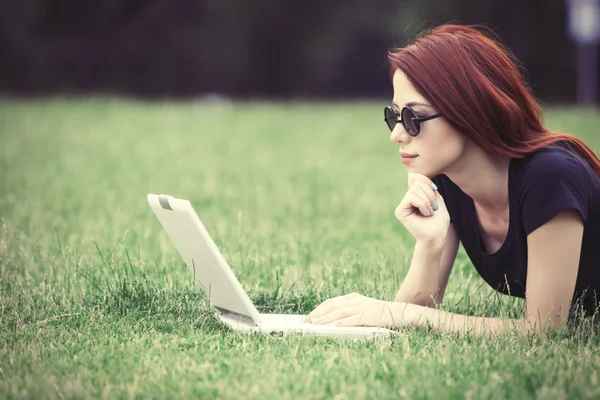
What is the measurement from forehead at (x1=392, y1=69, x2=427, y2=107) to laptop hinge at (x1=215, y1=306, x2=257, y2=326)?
3.57 ft

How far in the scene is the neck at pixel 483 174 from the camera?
149 inches

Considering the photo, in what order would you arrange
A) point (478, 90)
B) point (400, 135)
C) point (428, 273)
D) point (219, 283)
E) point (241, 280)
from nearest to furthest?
point (478, 90)
point (400, 135)
point (219, 283)
point (428, 273)
point (241, 280)

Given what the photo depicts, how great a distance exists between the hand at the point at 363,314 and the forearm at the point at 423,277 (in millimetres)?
253

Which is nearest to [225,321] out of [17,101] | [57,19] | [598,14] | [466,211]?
[466,211]

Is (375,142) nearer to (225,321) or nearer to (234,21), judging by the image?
(225,321)

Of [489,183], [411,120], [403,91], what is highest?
[403,91]

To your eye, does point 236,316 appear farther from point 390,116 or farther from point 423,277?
point 390,116

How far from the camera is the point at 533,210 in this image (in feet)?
11.6

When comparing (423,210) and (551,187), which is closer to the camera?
(551,187)

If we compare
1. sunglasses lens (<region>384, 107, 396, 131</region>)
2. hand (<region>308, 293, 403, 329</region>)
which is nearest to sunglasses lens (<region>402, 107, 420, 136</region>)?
sunglasses lens (<region>384, 107, 396, 131</region>)

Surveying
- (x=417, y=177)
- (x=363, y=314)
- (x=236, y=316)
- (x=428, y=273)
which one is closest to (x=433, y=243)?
(x=428, y=273)

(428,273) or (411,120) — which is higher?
(411,120)

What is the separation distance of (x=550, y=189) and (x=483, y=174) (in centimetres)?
35

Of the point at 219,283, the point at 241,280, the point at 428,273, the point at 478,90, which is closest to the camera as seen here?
the point at 478,90
